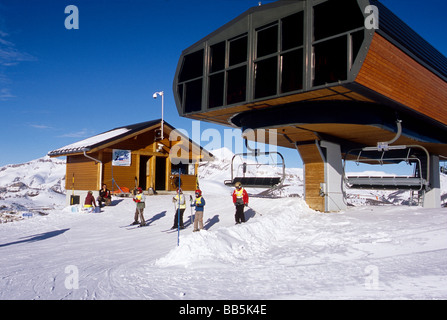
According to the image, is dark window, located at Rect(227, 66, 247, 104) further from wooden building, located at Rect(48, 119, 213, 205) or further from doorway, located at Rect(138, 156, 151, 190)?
doorway, located at Rect(138, 156, 151, 190)

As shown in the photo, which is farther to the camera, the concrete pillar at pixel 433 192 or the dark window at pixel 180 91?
the concrete pillar at pixel 433 192

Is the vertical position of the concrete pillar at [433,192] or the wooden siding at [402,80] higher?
the wooden siding at [402,80]

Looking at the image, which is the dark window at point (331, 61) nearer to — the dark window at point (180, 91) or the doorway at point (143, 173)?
the dark window at point (180, 91)

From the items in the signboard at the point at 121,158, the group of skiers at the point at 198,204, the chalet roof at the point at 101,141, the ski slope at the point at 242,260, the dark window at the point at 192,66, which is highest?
the dark window at the point at 192,66

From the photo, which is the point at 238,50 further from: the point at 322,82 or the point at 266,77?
the point at 322,82

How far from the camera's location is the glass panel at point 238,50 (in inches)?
538

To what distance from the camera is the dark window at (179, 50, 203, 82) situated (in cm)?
1521

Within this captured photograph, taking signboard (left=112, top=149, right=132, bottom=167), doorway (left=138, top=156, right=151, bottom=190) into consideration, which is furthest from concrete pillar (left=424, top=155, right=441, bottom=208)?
signboard (left=112, top=149, right=132, bottom=167)

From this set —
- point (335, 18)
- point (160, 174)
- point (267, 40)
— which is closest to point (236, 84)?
point (267, 40)

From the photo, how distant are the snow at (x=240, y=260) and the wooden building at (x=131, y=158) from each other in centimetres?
766

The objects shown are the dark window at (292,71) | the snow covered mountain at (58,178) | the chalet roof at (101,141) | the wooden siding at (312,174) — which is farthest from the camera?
the snow covered mountain at (58,178)

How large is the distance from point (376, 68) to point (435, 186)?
1397cm

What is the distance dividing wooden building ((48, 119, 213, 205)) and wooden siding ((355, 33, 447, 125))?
14026 mm

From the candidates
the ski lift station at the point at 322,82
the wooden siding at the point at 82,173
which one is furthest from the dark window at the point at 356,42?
the wooden siding at the point at 82,173
